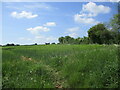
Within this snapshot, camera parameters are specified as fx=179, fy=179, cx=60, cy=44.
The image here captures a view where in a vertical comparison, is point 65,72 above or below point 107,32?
below

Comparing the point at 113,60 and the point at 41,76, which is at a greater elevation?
the point at 113,60

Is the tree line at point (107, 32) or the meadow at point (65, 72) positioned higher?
the tree line at point (107, 32)

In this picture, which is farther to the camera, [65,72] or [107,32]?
[107,32]

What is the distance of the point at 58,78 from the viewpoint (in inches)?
268

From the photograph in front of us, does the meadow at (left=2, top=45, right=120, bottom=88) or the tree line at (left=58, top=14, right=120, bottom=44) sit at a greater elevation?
the tree line at (left=58, top=14, right=120, bottom=44)

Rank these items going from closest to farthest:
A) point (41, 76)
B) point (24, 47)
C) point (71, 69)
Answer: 1. point (41, 76)
2. point (71, 69)
3. point (24, 47)

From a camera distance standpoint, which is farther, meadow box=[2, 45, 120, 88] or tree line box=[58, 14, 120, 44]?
tree line box=[58, 14, 120, 44]

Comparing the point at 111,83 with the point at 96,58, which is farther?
the point at 96,58

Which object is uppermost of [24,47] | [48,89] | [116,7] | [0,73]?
[116,7]

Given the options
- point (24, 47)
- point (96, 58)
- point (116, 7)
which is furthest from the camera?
point (24, 47)

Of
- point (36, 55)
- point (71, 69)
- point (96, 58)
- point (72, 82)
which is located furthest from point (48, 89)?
point (36, 55)

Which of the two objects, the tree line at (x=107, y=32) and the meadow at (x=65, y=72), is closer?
the meadow at (x=65, y=72)

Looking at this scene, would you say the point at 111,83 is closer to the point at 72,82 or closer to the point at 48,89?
the point at 72,82

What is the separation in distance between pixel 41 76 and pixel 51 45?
16.2 ft
